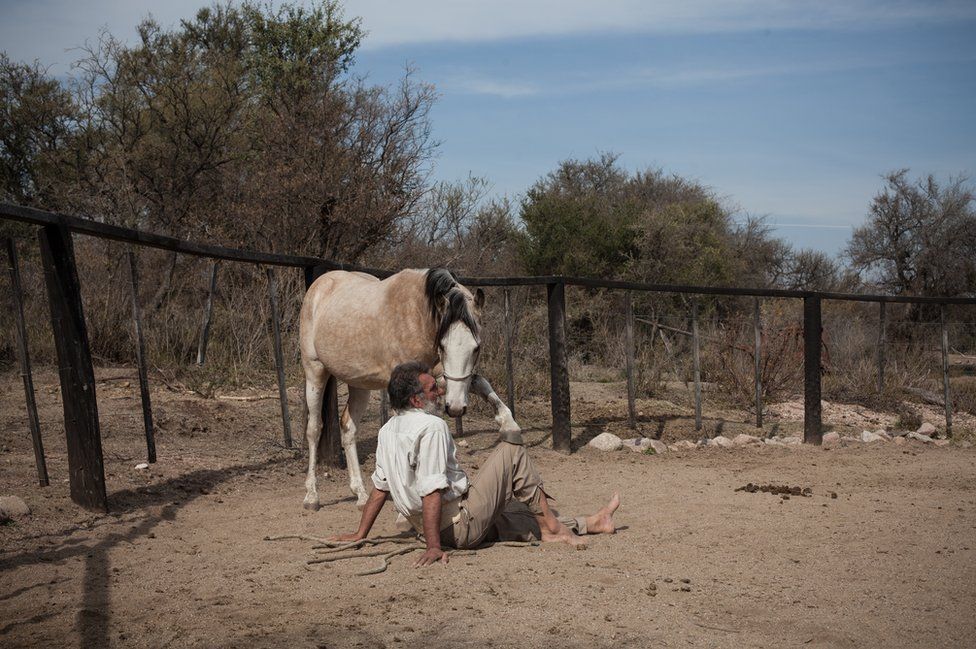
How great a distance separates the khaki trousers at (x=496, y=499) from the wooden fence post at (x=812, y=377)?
6.29m

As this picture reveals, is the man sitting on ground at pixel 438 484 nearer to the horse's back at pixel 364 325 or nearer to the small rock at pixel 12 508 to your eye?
the horse's back at pixel 364 325

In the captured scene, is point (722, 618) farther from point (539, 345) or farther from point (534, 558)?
point (539, 345)

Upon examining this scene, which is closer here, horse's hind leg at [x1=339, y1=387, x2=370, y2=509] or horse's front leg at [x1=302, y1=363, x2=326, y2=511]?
horse's hind leg at [x1=339, y1=387, x2=370, y2=509]

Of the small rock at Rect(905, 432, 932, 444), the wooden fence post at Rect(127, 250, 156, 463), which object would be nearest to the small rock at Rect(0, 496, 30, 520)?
the wooden fence post at Rect(127, 250, 156, 463)

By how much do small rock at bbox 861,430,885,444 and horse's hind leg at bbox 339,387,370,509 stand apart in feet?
22.5

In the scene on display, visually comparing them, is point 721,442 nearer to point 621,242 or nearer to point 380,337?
point 380,337

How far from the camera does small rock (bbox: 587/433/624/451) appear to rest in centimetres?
955

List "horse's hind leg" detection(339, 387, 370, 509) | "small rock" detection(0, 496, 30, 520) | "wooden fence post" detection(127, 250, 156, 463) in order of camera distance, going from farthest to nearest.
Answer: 1. "horse's hind leg" detection(339, 387, 370, 509)
2. "wooden fence post" detection(127, 250, 156, 463)
3. "small rock" detection(0, 496, 30, 520)

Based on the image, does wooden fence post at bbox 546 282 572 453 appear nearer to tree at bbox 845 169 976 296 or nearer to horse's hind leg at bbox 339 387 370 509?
horse's hind leg at bbox 339 387 370 509

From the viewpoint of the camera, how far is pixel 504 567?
4.65 m

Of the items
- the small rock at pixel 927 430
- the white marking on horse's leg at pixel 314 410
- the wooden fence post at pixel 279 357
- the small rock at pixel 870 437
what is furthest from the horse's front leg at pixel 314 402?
the small rock at pixel 927 430

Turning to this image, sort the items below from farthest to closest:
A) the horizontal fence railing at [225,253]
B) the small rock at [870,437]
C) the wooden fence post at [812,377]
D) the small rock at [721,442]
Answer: the small rock at [870,437]
the wooden fence post at [812,377]
the small rock at [721,442]
the horizontal fence railing at [225,253]

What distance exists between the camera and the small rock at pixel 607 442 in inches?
376

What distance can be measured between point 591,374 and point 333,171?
6186 mm
